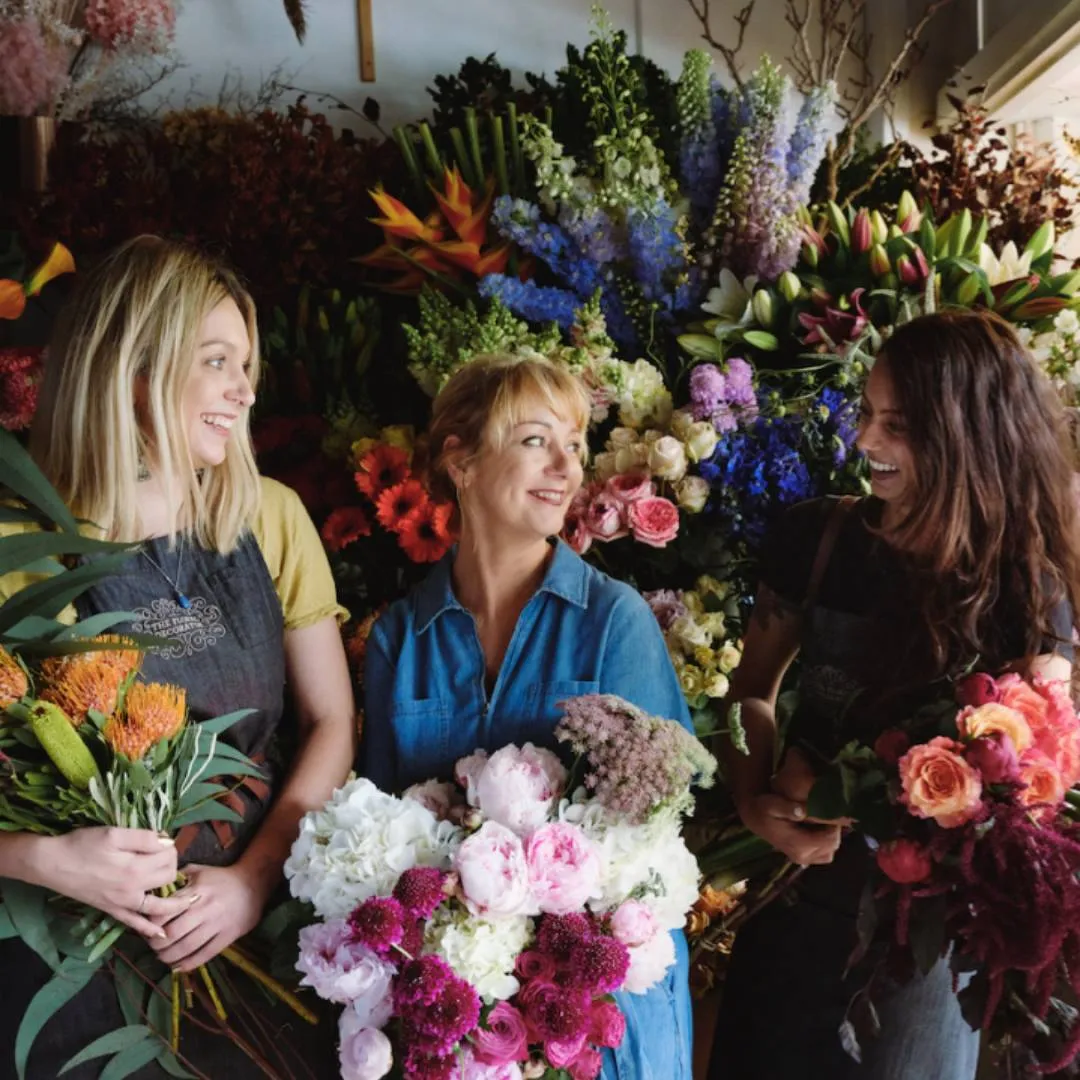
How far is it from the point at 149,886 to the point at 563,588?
0.60m

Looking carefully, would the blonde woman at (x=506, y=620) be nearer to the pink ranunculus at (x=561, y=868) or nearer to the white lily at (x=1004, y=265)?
the pink ranunculus at (x=561, y=868)

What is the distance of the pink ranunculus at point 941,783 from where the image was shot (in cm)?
100

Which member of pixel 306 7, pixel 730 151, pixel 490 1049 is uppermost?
pixel 306 7

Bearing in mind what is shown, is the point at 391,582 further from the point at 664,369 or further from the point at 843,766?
the point at 843,766

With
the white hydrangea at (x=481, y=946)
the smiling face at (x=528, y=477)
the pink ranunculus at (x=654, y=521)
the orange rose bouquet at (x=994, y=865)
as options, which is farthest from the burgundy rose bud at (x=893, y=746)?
the pink ranunculus at (x=654, y=521)

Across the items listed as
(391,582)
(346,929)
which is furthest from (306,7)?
(346,929)

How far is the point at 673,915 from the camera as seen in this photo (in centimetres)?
115

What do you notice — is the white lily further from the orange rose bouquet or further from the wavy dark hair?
the orange rose bouquet

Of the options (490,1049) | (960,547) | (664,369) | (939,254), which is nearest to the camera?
(490,1049)

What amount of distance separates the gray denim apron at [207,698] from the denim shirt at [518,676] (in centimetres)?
15

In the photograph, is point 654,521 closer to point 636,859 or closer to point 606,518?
point 606,518

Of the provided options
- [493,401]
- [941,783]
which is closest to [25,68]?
[493,401]

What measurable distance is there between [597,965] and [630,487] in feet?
2.94

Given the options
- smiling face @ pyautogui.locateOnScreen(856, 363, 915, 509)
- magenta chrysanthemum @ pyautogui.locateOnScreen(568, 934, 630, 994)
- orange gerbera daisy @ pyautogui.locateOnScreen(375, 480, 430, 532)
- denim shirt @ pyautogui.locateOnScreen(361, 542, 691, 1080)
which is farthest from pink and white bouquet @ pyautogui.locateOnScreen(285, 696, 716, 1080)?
orange gerbera daisy @ pyautogui.locateOnScreen(375, 480, 430, 532)
